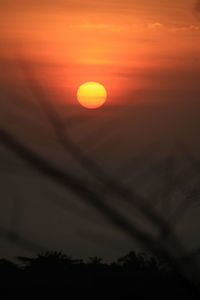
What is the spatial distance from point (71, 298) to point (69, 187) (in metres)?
0.26

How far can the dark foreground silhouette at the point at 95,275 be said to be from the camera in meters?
0.59

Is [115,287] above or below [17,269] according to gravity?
below

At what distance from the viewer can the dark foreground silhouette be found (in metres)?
0.59

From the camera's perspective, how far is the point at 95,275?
24.0 inches

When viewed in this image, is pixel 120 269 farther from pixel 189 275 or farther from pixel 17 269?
pixel 189 275

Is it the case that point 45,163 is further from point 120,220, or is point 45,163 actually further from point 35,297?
point 35,297

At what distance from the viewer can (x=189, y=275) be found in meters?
0.42

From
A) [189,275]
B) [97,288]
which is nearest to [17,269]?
[97,288]

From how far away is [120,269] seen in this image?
27.6 inches

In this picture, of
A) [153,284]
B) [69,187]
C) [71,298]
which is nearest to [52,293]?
[71,298]

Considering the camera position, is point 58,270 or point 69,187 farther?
point 58,270

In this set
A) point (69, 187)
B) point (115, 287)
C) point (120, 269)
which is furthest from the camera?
point (120, 269)

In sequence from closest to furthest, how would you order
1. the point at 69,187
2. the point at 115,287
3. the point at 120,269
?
the point at 69,187 < the point at 115,287 < the point at 120,269

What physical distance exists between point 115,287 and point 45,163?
0.27 metres
